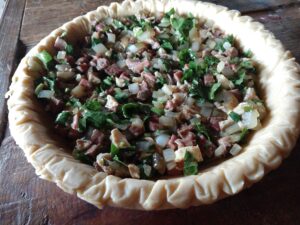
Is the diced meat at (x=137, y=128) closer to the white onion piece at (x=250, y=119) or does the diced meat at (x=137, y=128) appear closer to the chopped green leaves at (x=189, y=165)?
the chopped green leaves at (x=189, y=165)

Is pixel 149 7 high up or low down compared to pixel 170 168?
up

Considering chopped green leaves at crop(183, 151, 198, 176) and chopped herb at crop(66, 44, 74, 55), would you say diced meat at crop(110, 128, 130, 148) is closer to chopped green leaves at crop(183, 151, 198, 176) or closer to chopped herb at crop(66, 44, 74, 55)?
chopped green leaves at crop(183, 151, 198, 176)

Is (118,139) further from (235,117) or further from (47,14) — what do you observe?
(47,14)

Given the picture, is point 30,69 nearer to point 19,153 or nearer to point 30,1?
point 19,153

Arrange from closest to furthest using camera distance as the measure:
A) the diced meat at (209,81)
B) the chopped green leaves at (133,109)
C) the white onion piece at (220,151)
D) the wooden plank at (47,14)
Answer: the white onion piece at (220,151) → the chopped green leaves at (133,109) → the diced meat at (209,81) → the wooden plank at (47,14)

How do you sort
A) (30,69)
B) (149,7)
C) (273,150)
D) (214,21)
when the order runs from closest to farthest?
(273,150), (30,69), (214,21), (149,7)

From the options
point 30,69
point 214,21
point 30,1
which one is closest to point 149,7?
point 214,21

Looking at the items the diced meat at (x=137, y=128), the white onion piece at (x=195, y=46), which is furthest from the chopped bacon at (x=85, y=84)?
the white onion piece at (x=195, y=46)

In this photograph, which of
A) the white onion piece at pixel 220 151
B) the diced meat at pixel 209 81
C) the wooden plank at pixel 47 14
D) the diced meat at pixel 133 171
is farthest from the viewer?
the wooden plank at pixel 47 14
